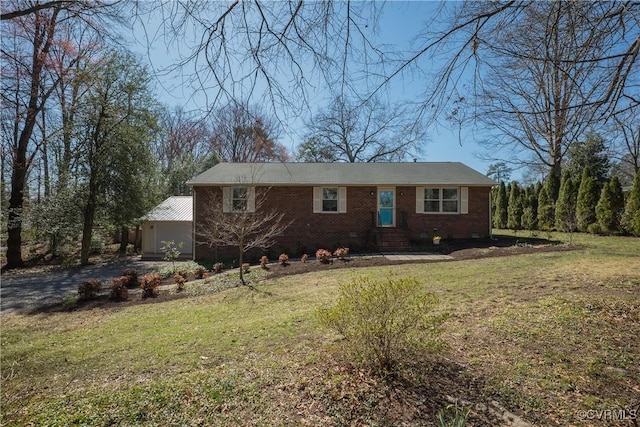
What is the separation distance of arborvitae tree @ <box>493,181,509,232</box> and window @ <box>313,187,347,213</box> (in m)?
12.1

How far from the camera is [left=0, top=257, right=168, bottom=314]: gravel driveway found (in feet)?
30.9

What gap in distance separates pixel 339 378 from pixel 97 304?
28.3ft

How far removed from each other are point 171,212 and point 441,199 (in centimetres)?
1555

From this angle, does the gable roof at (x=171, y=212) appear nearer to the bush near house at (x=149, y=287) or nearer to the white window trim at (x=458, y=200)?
the bush near house at (x=149, y=287)

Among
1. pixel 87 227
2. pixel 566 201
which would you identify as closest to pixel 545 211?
pixel 566 201

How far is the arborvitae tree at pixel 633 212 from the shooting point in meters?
12.0

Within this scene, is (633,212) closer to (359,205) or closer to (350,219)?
(359,205)

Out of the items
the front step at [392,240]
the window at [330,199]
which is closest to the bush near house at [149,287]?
the window at [330,199]

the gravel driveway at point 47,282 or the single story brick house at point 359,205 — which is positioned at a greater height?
the single story brick house at point 359,205

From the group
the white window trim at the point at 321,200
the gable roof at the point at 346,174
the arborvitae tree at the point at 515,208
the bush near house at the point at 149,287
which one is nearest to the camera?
the bush near house at the point at 149,287

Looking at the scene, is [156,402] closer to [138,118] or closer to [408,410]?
[408,410]

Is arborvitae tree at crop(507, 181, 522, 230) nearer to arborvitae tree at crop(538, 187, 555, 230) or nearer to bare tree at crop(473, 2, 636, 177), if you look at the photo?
arborvitae tree at crop(538, 187, 555, 230)

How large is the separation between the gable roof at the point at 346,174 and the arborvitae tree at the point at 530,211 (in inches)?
192

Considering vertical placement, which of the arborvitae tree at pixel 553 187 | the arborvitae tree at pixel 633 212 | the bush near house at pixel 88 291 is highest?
the arborvitae tree at pixel 553 187
